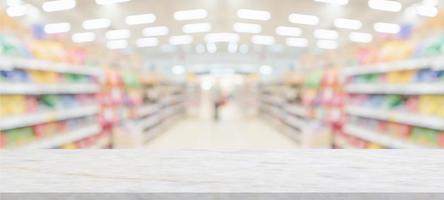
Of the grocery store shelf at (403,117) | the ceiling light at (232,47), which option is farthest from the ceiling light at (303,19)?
the grocery store shelf at (403,117)

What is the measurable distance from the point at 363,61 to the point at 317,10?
280 inches

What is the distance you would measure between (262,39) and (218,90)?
5.74m

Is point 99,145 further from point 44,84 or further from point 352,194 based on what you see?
point 352,194

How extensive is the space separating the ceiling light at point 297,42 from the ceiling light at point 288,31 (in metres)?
1.12

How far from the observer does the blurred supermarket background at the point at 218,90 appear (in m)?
3.16

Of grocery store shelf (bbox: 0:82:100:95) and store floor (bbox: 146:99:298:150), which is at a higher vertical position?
grocery store shelf (bbox: 0:82:100:95)

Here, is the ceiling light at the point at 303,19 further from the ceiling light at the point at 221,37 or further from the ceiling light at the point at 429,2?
the ceiling light at the point at 429,2

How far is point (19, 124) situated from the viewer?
2967 mm

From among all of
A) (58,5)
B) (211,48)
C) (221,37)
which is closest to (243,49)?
(211,48)

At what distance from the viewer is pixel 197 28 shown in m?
14.3

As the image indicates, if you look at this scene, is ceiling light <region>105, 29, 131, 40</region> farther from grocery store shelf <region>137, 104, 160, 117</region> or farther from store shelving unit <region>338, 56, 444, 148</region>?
store shelving unit <region>338, 56, 444, 148</region>

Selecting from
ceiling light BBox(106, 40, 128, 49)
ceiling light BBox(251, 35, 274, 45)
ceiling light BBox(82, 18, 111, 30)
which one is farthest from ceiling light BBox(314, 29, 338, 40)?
ceiling light BBox(106, 40, 128, 49)

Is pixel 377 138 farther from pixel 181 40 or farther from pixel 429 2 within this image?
pixel 181 40

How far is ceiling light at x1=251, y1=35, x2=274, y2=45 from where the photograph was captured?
55.0ft
